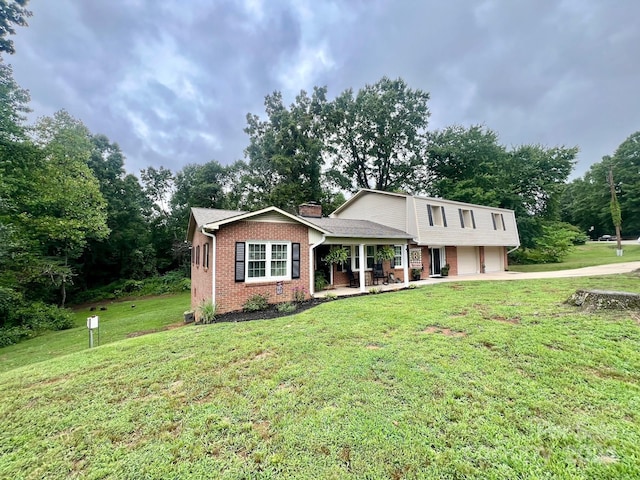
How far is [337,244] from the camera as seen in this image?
1254 centimetres

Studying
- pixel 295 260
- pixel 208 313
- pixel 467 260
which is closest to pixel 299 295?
pixel 295 260

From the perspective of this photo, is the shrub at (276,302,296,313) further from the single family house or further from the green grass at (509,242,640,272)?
the green grass at (509,242,640,272)

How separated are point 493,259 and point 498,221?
3.03m

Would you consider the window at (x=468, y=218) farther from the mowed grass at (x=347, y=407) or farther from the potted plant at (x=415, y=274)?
the mowed grass at (x=347, y=407)

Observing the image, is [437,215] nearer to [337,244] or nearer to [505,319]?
[337,244]

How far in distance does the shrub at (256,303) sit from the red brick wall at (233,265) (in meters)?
0.12

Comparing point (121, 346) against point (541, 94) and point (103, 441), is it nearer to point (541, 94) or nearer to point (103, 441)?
point (103, 441)

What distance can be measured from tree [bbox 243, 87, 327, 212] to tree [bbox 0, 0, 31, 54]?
1589 centimetres

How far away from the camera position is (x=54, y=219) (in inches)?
610

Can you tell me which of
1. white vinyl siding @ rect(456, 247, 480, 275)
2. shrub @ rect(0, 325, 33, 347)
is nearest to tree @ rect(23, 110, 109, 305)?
shrub @ rect(0, 325, 33, 347)

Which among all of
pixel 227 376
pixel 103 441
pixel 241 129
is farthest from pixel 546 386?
pixel 241 129

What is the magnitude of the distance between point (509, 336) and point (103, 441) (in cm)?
607

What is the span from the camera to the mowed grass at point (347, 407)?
2.21 metres

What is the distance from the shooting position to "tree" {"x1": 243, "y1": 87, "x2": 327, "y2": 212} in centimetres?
2412
